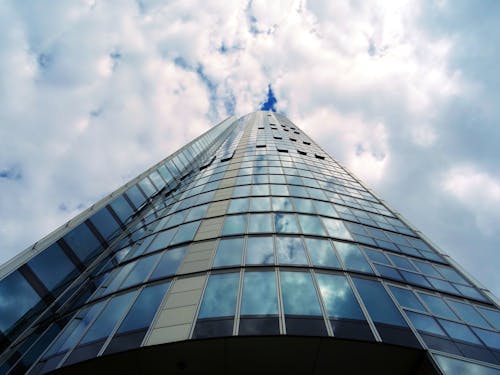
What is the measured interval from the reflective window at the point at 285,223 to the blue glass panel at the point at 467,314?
236 inches

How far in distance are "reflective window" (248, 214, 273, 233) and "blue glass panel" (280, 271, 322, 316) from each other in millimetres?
3436

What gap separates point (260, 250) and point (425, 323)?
5632mm

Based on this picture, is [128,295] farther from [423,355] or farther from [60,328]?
[423,355]

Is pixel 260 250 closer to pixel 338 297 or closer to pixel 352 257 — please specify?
pixel 352 257

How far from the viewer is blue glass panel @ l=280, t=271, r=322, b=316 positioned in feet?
29.4

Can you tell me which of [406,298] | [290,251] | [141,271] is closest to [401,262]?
[406,298]

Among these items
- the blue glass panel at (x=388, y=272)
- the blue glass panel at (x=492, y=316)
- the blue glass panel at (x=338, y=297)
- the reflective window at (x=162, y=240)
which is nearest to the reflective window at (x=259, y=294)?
the blue glass panel at (x=338, y=297)

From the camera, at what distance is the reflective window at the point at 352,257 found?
38.1ft

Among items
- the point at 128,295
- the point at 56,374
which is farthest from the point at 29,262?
the point at 56,374

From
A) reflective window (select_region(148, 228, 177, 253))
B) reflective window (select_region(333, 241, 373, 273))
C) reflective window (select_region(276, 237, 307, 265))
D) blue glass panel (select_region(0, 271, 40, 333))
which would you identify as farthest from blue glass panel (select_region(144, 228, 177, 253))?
reflective window (select_region(333, 241, 373, 273))

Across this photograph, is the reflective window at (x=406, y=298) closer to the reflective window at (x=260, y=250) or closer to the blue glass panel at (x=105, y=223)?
the reflective window at (x=260, y=250)

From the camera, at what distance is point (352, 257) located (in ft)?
40.4

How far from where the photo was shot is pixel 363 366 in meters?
7.99

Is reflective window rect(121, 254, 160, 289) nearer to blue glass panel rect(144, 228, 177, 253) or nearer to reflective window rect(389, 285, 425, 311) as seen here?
blue glass panel rect(144, 228, 177, 253)
